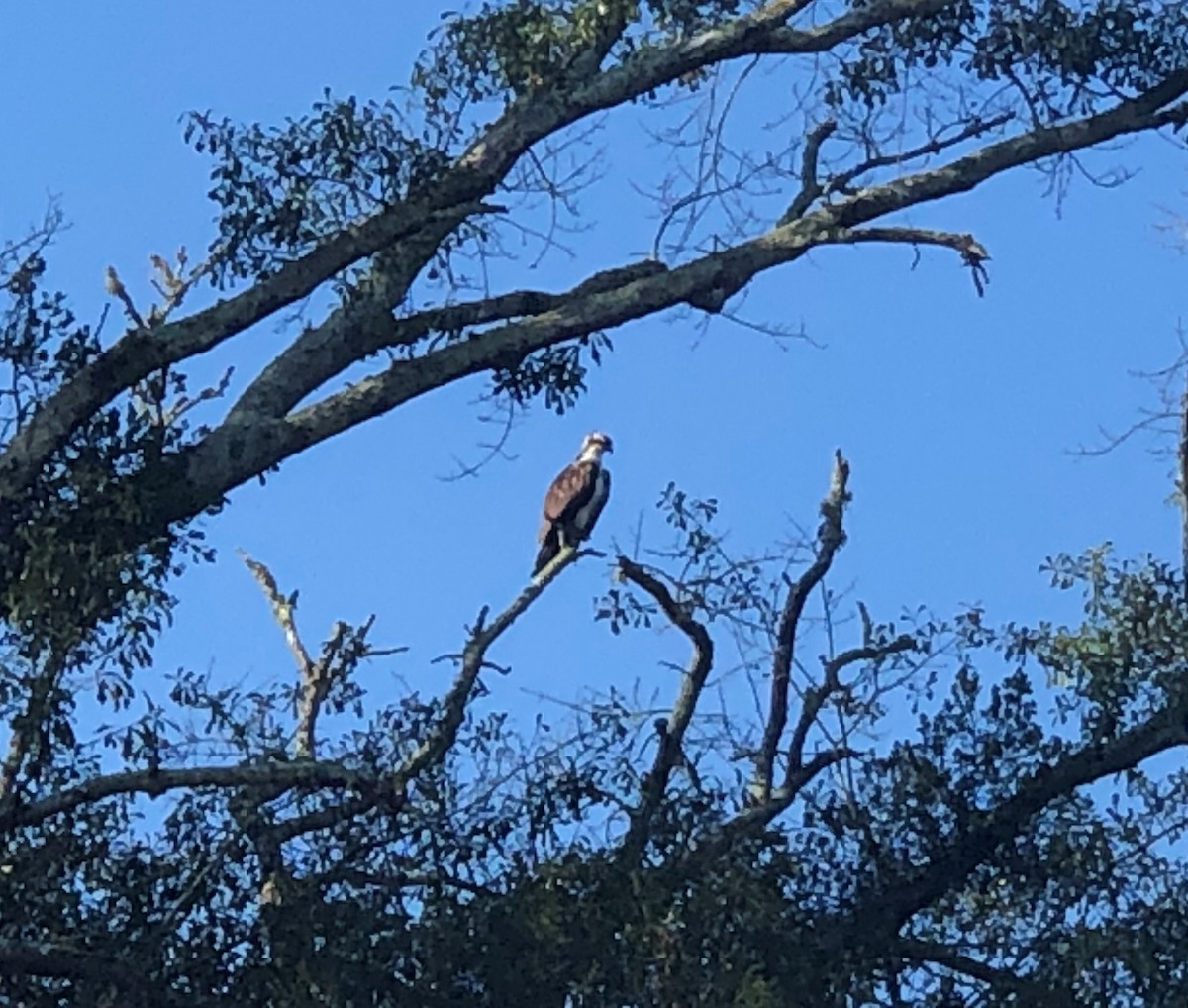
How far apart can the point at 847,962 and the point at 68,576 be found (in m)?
2.38

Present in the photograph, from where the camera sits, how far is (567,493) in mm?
12914

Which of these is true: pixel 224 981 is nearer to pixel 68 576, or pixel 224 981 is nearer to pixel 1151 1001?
pixel 68 576

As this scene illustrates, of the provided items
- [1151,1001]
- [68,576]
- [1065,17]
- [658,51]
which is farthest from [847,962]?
[1065,17]

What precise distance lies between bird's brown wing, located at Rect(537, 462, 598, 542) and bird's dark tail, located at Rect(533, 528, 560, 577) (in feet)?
0.12

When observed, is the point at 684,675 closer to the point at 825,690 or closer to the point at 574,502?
the point at 825,690

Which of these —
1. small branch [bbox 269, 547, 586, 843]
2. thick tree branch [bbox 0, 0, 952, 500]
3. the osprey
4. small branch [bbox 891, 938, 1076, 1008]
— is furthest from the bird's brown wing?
small branch [bbox 891, 938, 1076, 1008]

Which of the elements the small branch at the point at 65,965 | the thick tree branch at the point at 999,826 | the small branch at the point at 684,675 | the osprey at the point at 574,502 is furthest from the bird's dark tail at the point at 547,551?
the small branch at the point at 65,965

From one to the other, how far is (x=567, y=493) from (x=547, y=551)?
3.92 feet

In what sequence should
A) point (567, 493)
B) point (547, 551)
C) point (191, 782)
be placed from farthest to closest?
point (567, 493) < point (547, 551) < point (191, 782)

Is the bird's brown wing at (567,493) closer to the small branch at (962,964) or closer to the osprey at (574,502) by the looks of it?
the osprey at (574,502)

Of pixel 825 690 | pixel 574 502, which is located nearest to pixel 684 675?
pixel 825 690

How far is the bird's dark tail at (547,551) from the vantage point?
35.8ft

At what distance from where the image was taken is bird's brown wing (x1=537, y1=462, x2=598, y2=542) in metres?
12.6

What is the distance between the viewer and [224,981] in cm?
710
